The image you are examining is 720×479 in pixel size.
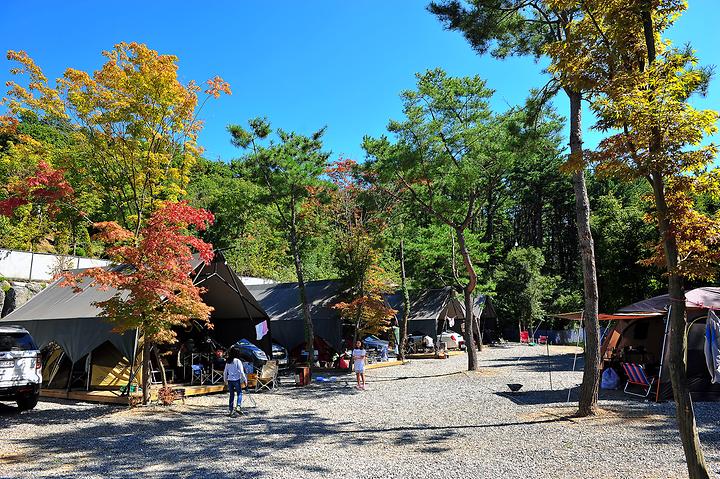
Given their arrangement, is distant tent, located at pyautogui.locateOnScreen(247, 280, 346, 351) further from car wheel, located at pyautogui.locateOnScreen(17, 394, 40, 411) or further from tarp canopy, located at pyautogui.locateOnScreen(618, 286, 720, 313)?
tarp canopy, located at pyautogui.locateOnScreen(618, 286, 720, 313)

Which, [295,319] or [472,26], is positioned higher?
[472,26]

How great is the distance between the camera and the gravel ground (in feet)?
19.7

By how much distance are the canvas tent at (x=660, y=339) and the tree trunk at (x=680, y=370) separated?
5.13 meters

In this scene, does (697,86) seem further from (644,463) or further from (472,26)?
(472,26)

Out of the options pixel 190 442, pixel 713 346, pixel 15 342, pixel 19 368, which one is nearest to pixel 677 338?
pixel 190 442

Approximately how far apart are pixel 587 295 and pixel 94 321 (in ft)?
36.0

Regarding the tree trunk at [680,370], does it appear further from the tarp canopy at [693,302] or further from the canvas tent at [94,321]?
the canvas tent at [94,321]

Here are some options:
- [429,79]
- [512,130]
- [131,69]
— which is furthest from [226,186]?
[512,130]

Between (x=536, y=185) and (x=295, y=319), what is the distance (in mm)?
37234

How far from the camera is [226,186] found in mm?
36625

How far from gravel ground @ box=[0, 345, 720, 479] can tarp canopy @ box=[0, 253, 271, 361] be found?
1.49 m

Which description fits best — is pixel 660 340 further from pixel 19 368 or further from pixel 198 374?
pixel 19 368

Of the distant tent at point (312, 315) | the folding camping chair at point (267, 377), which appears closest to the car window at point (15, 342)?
the folding camping chair at point (267, 377)

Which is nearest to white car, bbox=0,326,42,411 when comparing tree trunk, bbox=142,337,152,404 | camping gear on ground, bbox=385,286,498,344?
tree trunk, bbox=142,337,152,404
